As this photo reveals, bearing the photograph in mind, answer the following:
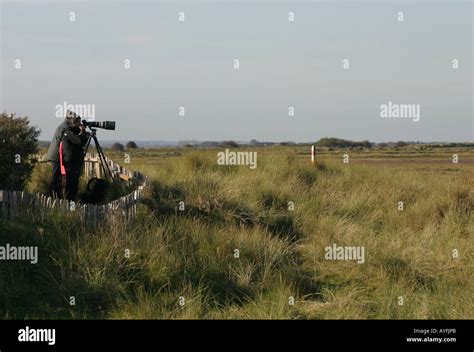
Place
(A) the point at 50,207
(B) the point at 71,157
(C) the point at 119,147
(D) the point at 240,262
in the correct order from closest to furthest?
1. (D) the point at 240,262
2. (A) the point at 50,207
3. (B) the point at 71,157
4. (C) the point at 119,147

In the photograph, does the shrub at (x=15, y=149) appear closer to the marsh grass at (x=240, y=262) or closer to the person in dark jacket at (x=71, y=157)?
the person in dark jacket at (x=71, y=157)

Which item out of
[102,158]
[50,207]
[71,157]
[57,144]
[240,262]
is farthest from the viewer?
[102,158]

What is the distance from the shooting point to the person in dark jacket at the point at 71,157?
9672mm

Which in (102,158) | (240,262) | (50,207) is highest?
(102,158)

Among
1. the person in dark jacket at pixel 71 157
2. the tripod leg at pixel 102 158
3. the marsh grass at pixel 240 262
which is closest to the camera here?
the marsh grass at pixel 240 262

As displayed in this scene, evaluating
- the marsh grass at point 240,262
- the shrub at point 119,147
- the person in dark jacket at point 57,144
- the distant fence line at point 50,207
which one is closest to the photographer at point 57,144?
the person in dark jacket at point 57,144

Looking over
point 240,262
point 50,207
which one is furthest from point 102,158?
point 240,262

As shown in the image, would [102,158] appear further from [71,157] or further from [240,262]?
[240,262]

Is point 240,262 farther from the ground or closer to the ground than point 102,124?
closer to the ground

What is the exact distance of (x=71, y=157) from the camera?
9719mm

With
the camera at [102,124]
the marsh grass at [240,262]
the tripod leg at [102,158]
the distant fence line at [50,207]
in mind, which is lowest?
the marsh grass at [240,262]

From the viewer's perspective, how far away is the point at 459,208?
35.0 ft

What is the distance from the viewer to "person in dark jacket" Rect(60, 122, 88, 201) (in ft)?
31.7
